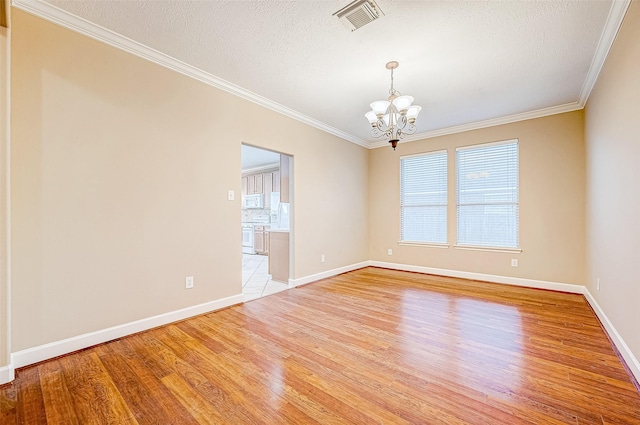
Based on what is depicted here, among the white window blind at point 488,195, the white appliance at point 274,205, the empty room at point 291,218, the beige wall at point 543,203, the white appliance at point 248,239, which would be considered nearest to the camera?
the empty room at point 291,218

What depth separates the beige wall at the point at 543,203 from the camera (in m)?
3.94

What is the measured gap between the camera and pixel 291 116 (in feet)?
13.8

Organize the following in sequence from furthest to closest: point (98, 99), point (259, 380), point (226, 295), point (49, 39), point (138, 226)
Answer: point (226, 295) → point (138, 226) → point (98, 99) → point (49, 39) → point (259, 380)

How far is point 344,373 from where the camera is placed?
195 cm

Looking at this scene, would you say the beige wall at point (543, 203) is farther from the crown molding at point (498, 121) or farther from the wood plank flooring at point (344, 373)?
the wood plank flooring at point (344, 373)

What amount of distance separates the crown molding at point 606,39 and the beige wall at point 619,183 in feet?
0.17

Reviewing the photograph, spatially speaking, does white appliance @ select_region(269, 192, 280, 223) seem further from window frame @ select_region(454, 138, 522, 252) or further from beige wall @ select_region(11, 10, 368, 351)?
window frame @ select_region(454, 138, 522, 252)

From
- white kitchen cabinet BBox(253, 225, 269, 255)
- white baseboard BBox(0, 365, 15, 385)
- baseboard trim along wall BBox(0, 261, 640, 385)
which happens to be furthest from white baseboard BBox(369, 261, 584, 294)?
white baseboard BBox(0, 365, 15, 385)

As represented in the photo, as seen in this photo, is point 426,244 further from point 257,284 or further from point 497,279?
point 257,284

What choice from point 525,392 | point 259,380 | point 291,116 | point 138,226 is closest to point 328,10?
point 291,116

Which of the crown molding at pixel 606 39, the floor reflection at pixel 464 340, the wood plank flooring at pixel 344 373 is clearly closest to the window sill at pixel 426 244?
the floor reflection at pixel 464 340

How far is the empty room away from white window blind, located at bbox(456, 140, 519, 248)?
29 centimetres

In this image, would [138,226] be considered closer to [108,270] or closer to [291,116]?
[108,270]

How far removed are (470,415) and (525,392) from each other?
493 mm
